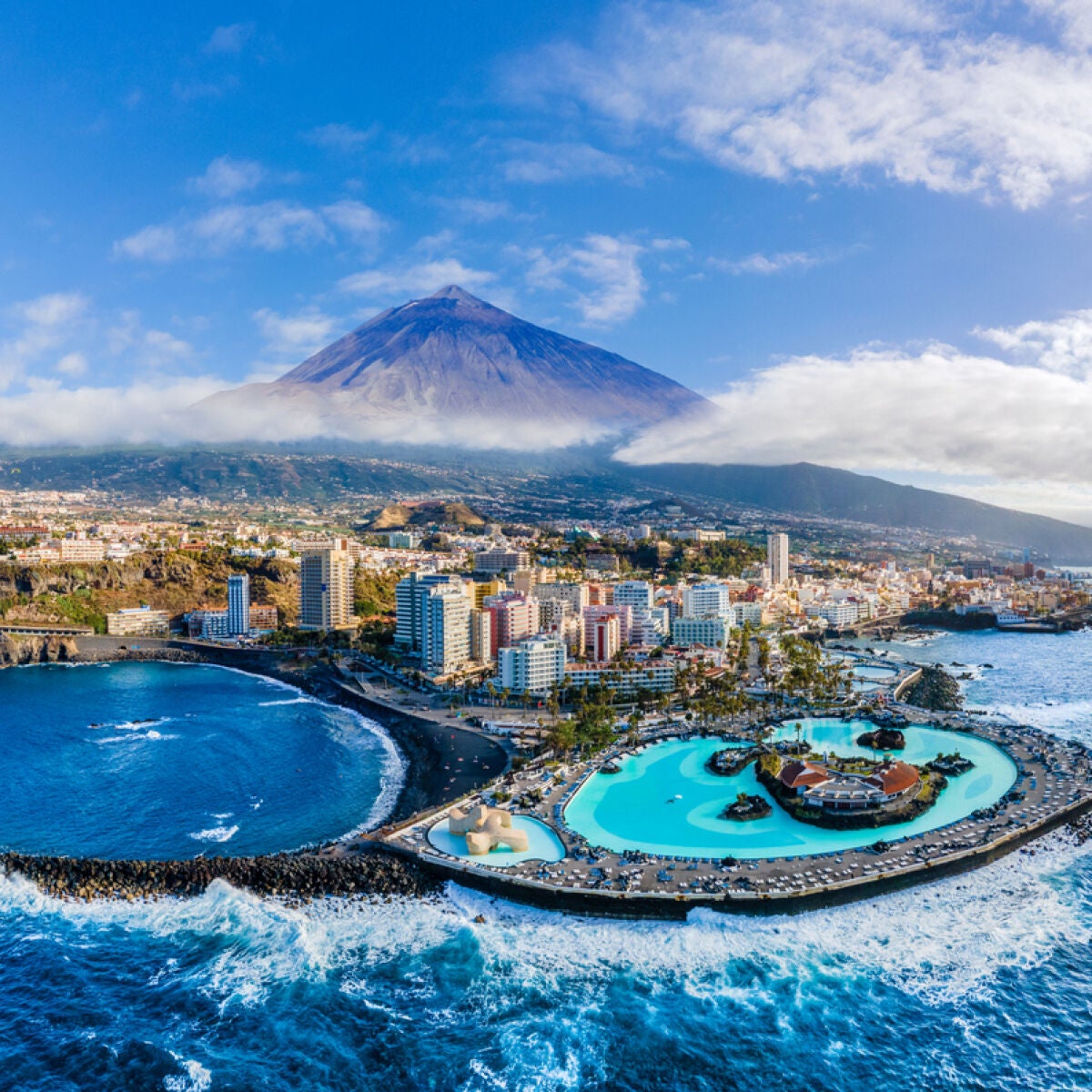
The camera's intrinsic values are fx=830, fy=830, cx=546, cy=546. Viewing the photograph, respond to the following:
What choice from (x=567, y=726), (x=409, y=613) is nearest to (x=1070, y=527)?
(x=409, y=613)

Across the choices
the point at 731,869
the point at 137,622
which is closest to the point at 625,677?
the point at 731,869

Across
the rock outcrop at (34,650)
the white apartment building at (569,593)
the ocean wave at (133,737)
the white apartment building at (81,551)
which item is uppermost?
the white apartment building at (81,551)

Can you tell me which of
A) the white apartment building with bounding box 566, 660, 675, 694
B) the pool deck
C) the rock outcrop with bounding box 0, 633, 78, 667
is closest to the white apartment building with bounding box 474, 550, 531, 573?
the rock outcrop with bounding box 0, 633, 78, 667

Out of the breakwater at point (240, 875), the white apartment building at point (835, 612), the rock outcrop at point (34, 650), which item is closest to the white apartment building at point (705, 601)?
the white apartment building at point (835, 612)

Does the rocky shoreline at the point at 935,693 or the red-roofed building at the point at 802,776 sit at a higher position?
the red-roofed building at the point at 802,776

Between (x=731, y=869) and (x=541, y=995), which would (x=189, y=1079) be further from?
(x=731, y=869)

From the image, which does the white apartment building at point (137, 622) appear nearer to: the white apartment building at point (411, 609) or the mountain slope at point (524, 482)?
the white apartment building at point (411, 609)
